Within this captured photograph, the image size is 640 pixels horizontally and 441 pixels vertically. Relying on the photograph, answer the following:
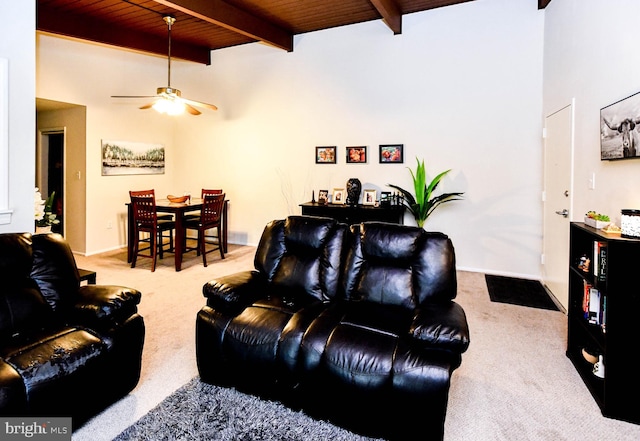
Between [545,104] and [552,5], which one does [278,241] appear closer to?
[545,104]

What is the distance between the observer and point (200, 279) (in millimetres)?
4703

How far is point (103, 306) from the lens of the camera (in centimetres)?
212

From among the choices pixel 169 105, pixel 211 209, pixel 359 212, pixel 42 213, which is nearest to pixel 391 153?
pixel 359 212

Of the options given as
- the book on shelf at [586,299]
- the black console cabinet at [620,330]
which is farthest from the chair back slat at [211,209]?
the black console cabinet at [620,330]

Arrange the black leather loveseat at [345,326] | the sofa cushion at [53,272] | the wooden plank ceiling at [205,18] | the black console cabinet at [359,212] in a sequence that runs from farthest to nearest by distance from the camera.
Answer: the black console cabinet at [359,212] < the wooden plank ceiling at [205,18] < the sofa cushion at [53,272] < the black leather loveseat at [345,326]

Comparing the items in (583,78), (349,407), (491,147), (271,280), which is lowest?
(349,407)

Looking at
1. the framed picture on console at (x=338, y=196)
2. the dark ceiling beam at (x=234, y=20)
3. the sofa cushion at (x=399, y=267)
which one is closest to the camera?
the sofa cushion at (x=399, y=267)

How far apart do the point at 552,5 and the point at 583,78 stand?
5.00ft

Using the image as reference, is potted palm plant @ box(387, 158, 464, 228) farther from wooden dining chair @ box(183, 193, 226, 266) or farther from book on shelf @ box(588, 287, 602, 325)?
wooden dining chair @ box(183, 193, 226, 266)

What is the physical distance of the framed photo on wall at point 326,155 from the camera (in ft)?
19.4

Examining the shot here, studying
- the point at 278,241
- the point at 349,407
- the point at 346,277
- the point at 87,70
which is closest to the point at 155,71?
the point at 87,70

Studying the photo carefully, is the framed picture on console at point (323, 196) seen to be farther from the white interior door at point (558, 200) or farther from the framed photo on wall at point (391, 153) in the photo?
the white interior door at point (558, 200)

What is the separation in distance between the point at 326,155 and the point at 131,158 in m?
3.31

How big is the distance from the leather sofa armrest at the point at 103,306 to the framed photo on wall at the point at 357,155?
13.2 ft
